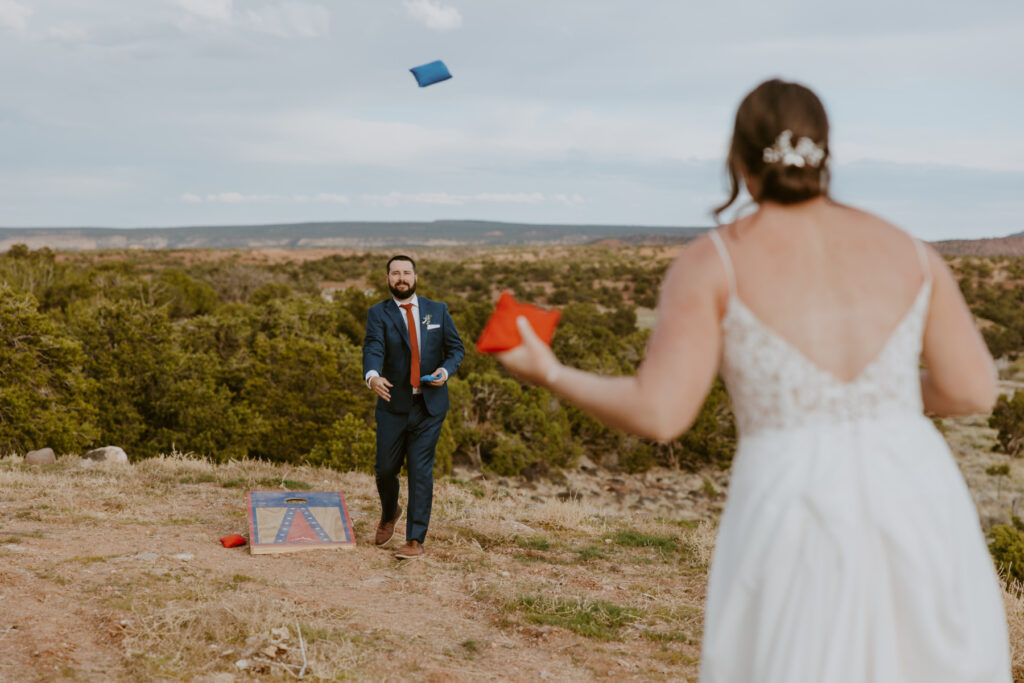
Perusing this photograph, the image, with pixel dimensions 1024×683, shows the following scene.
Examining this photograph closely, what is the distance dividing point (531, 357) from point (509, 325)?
9 centimetres

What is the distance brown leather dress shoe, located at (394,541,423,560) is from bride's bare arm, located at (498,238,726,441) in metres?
5.22

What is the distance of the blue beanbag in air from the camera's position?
13.3 ft

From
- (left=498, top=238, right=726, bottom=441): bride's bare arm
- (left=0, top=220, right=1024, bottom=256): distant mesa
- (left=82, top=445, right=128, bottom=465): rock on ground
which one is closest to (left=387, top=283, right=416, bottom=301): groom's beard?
(left=498, top=238, right=726, bottom=441): bride's bare arm

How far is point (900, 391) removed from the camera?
1931mm

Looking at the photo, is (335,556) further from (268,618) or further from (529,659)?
(529,659)

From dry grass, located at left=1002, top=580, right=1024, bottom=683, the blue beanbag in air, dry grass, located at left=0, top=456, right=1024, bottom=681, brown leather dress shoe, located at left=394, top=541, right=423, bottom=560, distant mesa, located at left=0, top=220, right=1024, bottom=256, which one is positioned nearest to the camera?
the blue beanbag in air

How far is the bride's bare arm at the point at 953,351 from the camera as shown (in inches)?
75.9

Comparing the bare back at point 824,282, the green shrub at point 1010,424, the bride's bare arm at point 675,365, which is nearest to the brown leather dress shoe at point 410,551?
the bride's bare arm at point 675,365

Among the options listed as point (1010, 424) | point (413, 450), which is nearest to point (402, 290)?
point (413, 450)

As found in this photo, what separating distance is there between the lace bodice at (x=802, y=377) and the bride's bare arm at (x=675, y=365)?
64mm

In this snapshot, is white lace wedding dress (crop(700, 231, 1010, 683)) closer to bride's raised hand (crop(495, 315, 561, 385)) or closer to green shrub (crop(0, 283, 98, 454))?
bride's raised hand (crop(495, 315, 561, 385))

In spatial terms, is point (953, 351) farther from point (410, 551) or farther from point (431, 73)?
point (410, 551)

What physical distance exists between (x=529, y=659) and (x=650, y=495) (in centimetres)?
1247

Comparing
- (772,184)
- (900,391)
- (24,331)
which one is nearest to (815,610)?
(900,391)
